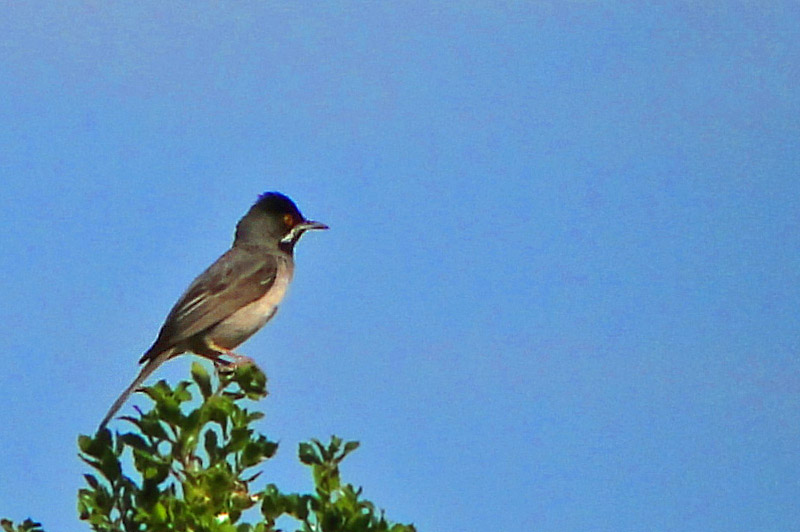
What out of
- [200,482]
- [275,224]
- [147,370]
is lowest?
[200,482]

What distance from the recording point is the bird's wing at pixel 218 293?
1178 cm

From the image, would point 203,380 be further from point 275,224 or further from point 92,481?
point 275,224

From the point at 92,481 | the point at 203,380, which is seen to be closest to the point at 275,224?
the point at 203,380

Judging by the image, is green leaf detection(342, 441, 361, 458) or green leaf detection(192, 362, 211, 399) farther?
green leaf detection(192, 362, 211, 399)

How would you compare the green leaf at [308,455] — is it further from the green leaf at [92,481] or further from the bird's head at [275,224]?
the bird's head at [275,224]

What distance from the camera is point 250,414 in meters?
5.67

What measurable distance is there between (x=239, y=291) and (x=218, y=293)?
206 mm

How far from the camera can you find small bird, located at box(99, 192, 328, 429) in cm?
1184

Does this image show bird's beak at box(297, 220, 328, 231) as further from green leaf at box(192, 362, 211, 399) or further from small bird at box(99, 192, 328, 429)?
green leaf at box(192, 362, 211, 399)

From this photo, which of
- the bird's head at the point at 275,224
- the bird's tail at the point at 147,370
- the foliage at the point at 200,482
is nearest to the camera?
the foliage at the point at 200,482

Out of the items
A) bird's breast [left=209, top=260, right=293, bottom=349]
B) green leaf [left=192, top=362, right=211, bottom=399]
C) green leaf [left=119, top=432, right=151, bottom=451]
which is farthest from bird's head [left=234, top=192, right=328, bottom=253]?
green leaf [left=119, top=432, right=151, bottom=451]

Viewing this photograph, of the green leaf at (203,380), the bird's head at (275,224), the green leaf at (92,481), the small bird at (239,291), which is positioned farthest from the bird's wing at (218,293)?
the green leaf at (92,481)

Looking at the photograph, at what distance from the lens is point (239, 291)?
12359mm

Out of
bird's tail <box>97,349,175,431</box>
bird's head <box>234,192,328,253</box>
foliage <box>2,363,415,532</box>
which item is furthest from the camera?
bird's head <box>234,192,328,253</box>
